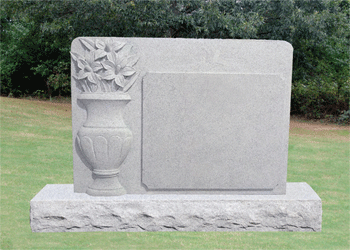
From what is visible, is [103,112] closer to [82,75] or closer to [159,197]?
[82,75]

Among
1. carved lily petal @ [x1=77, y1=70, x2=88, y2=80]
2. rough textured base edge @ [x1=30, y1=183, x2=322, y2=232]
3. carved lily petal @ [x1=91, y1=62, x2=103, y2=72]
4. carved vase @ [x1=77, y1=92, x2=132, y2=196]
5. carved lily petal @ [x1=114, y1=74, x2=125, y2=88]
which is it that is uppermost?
carved lily petal @ [x1=91, y1=62, x2=103, y2=72]

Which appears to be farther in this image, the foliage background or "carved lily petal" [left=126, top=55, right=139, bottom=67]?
the foliage background

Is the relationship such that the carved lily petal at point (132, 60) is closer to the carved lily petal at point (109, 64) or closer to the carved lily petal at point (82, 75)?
the carved lily petal at point (109, 64)

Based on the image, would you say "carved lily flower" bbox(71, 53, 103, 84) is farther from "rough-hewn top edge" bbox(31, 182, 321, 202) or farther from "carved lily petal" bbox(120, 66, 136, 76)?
"rough-hewn top edge" bbox(31, 182, 321, 202)

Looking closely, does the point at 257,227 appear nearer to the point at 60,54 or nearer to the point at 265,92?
the point at 265,92

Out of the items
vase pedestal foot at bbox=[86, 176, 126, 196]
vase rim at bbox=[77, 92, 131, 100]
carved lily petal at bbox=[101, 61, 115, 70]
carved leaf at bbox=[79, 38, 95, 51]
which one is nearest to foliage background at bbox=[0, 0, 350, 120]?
carved leaf at bbox=[79, 38, 95, 51]

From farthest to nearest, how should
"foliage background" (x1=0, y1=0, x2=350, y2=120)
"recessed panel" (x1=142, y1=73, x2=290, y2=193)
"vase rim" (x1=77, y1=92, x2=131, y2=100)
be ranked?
"foliage background" (x1=0, y1=0, x2=350, y2=120)
"recessed panel" (x1=142, y1=73, x2=290, y2=193)
"vase rim" (x1=77, y1=92, x2=131, y2=100)

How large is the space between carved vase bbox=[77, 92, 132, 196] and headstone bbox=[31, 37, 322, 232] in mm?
10

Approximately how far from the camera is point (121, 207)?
12.1 feet

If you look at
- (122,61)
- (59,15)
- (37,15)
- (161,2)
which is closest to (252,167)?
(122,61)

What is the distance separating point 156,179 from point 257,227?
3.85 feet

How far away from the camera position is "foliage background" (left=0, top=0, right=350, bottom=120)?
9086mm

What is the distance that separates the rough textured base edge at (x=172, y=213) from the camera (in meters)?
3.67

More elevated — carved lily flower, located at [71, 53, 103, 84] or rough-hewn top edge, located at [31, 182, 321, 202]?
carved lily flower, located at [71, 53, 103, 84]
